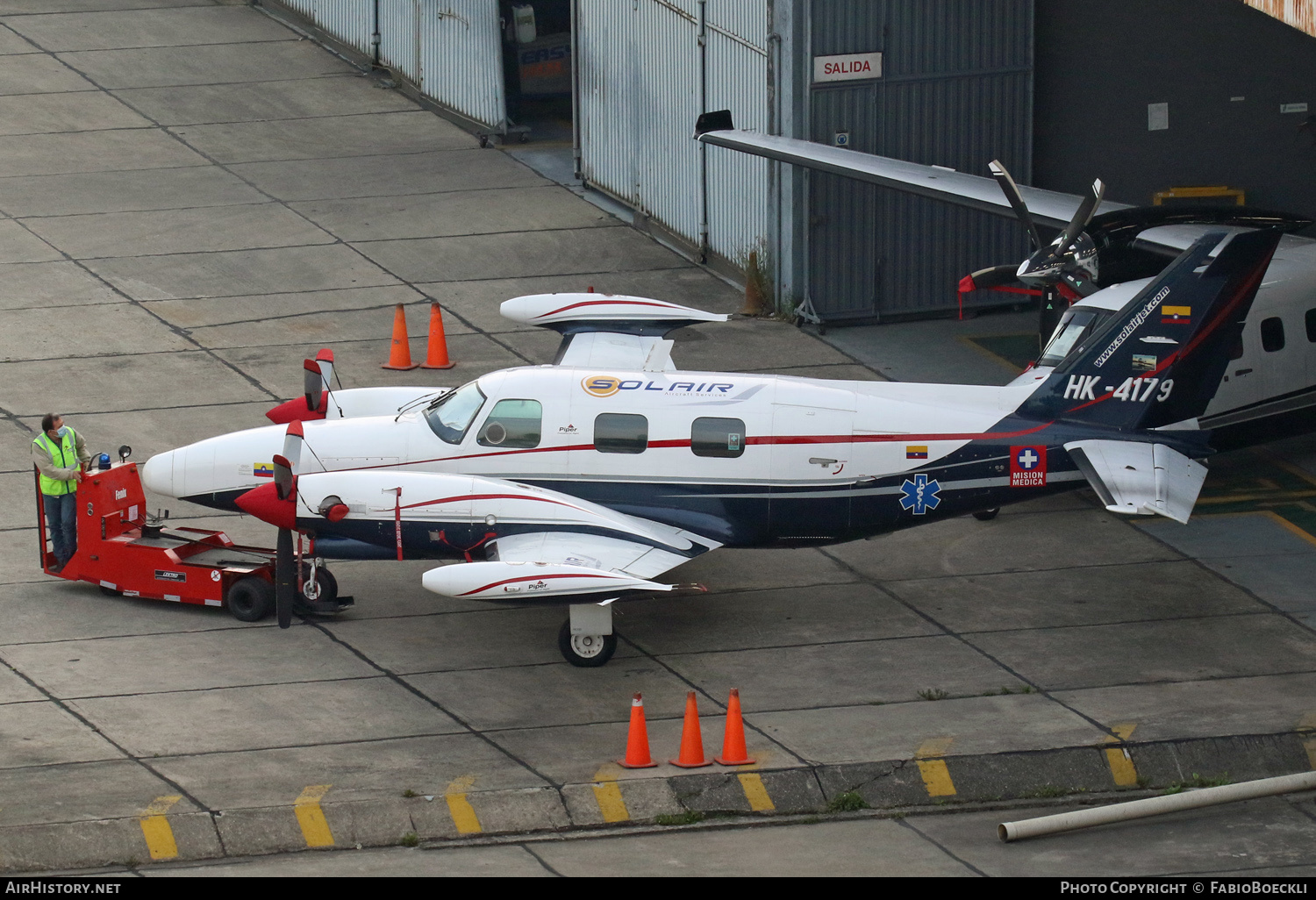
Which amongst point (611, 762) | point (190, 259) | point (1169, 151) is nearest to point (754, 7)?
point (1169, 151)

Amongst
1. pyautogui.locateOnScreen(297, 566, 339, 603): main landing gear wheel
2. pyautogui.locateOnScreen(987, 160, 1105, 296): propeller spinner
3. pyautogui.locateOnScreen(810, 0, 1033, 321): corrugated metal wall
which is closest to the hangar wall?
pyautogui.locateOnScreen(810, 0, 1033, 321): corrugated metal wall

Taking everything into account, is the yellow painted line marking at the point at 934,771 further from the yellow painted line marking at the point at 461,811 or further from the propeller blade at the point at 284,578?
the propeller blade at the point at 284,578

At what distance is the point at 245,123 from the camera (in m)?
37.2

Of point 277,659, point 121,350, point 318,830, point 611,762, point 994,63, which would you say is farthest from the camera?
point 994,63

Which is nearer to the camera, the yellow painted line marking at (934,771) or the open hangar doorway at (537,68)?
the yellow painted line marking at (934,771)

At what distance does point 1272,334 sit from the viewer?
76.0 feet

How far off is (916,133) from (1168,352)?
33.9ft

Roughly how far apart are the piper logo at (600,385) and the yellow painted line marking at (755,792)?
4668mm

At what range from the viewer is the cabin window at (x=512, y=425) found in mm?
19531

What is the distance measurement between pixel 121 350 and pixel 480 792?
44.5 feet

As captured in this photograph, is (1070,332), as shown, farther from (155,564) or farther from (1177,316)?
(155,564)

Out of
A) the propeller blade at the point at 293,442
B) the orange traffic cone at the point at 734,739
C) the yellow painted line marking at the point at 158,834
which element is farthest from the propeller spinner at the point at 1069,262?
the yellow painted line marking at the point at 158,834

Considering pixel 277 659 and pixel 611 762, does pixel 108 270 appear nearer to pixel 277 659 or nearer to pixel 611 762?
pixel 277 659

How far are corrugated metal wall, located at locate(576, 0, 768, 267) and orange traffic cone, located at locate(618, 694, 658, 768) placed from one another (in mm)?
14588
